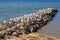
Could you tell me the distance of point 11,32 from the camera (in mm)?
8391

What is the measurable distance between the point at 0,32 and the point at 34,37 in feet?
3.41

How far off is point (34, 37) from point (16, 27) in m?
0.84

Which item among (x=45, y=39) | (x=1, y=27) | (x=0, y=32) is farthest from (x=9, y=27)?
(x=45, y=39)

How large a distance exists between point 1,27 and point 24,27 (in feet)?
2.48

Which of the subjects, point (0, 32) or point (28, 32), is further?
point (28, 32)

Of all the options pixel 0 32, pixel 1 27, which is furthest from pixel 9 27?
pixel 0 32

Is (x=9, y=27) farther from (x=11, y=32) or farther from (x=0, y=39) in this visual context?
(x=0, y=39)

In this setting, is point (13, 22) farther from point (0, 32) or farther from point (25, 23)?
point (0, 32)

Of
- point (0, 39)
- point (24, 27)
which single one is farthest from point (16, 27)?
point (0, 39)

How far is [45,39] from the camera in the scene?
7.95 meters

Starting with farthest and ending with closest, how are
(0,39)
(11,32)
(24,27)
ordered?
1. (24,27)
2. (11,32)
3. (0,39)

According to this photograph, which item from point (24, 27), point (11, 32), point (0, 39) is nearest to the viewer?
point (0, 39)

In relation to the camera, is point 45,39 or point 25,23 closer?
point 45,39

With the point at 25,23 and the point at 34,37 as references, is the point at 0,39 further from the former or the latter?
the point at 25,23
